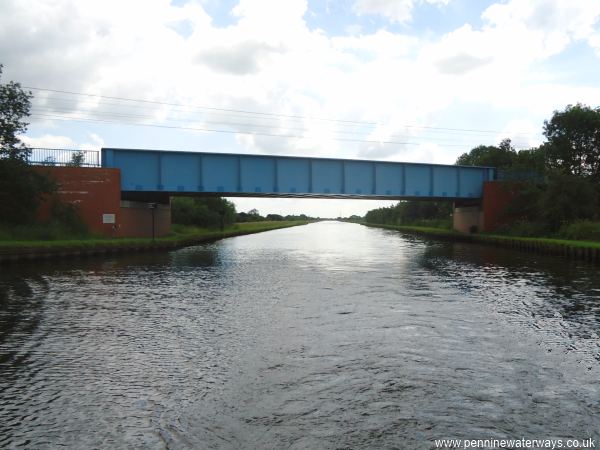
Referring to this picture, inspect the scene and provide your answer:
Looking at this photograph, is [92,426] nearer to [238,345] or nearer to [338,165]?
[238,345]

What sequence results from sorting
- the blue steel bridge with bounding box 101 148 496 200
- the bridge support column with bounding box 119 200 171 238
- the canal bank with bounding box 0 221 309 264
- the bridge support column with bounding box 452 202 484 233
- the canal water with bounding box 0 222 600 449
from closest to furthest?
the canal water with bounding box 0 222 600 449
the canal bank with bounding box 0 221 309 264
the bridge support column with bounding box 119 200 171 238
the blue steel bridge with bounding box 101 148 496 200
the bridge support column with bounding box 452 202 484 233

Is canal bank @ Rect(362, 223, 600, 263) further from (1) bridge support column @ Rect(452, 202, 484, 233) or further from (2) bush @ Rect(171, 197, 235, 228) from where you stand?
(2) bush @ Rect(171, 197, 235, 228)

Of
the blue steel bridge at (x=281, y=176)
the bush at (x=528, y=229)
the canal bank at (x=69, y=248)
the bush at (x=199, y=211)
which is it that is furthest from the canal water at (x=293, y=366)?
the bush at (x=199, y=211)

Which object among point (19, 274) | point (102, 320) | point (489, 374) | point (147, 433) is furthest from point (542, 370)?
point (19, 274)

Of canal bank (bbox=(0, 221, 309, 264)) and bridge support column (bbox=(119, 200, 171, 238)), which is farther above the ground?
bridge support column (bbox=(119, 200, 171, 238))

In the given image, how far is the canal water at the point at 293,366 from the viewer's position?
6.05 metres

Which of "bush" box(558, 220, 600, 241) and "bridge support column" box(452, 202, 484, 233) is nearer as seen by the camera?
"bush" box(558, 220, 600, 241)

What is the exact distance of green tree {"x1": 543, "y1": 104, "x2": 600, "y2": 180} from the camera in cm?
5500

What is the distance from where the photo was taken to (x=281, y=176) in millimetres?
45500

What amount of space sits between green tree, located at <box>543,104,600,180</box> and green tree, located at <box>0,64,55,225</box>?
5219cm

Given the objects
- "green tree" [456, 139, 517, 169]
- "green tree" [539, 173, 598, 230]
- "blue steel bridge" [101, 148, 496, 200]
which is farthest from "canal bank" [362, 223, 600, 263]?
"green tree" [456, 139, 517, 169]

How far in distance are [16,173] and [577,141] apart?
56.5 metres

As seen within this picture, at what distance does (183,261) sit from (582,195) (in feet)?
112

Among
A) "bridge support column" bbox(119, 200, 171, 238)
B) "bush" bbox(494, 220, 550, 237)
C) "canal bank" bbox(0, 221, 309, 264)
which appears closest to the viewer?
"canal bank" bbox(0, 221, 309, 264)
